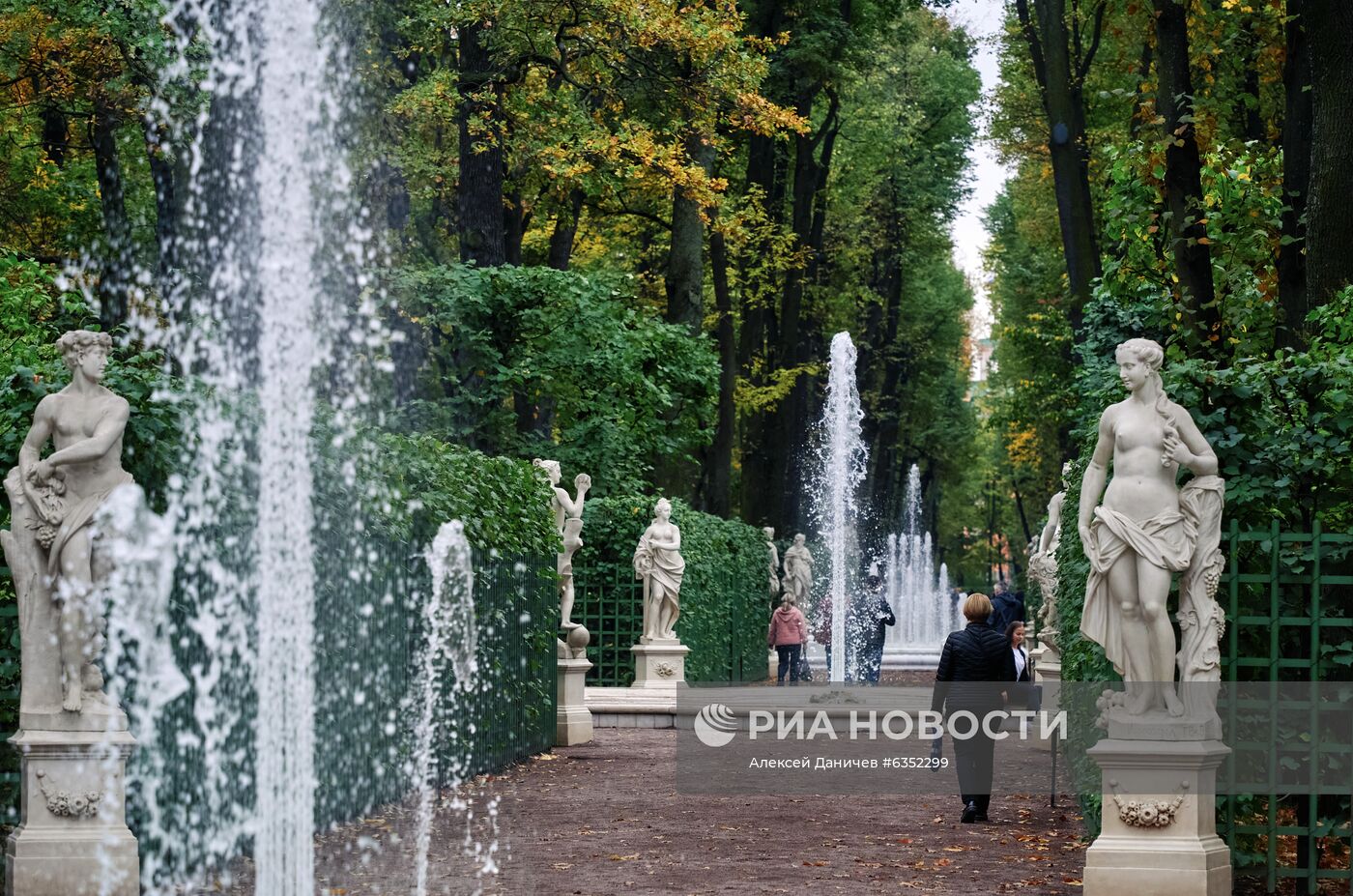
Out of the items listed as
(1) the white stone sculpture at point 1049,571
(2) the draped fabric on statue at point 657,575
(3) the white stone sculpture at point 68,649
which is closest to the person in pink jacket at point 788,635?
Answer: (2) the draped fabric on statue at point 657,575

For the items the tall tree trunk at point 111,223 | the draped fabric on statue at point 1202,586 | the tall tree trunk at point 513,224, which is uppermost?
the tall tree trunk at point 513,224

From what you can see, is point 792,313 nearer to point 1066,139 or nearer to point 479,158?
point 479,158

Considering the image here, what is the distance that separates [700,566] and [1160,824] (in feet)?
59.4

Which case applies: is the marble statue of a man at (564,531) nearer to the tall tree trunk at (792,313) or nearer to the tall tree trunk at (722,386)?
the tall tree trunk at (722,386)

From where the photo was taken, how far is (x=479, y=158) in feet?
79.3

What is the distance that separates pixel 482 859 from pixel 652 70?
614 inches

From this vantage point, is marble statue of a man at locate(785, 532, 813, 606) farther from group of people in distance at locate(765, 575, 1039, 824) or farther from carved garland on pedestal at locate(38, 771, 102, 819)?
carved garland on pedestal at locate(38, 771, 102, 819)

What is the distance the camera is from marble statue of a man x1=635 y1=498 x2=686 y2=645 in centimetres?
2375

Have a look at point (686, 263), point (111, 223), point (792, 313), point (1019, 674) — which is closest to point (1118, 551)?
point (1019, 674)

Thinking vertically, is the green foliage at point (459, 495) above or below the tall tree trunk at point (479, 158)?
below

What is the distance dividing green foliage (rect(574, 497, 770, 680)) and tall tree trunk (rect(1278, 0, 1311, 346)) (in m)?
12.3

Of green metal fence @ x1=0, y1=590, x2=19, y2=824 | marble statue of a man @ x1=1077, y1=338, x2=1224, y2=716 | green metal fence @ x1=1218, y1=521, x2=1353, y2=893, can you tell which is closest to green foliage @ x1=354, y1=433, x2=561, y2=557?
green metal fence @ x1=0, y1=590, x2=19, y2=824

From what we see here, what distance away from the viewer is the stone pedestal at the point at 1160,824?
9.33m

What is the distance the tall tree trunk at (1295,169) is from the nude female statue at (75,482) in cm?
895
